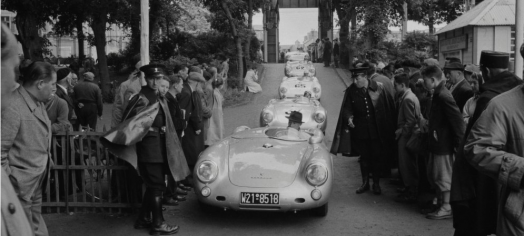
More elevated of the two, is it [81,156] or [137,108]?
[137,108]

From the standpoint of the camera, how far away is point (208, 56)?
3198 centimetres

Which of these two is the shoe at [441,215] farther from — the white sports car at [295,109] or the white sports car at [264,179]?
the white sports car at [295,109]

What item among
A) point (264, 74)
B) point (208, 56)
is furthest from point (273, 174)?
point (264, 74)

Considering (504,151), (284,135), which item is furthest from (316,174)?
(504,151)

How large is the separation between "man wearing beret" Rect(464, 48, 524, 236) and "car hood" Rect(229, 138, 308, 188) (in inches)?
139

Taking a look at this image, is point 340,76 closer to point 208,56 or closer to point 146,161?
point 208,56

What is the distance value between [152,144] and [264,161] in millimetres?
1494

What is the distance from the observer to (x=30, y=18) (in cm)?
2214

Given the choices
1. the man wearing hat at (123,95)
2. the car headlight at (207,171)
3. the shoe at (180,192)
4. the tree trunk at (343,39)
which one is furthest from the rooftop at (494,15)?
the car headlight at (207,171)

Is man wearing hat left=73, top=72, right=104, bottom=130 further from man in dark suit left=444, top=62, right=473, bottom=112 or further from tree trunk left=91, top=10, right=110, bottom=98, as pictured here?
tree trunk left=91, top=10, right=110, bottom=98

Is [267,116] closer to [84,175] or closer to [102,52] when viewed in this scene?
[84,175]

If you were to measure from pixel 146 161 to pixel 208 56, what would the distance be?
25.7m

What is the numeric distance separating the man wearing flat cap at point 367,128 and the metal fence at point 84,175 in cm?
338

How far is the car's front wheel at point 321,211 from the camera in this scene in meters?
7.52
